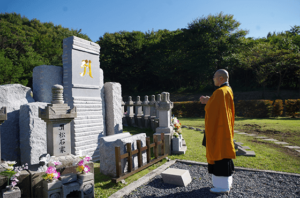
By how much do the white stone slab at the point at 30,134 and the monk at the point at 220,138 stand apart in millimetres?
4323

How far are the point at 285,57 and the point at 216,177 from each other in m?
18.3

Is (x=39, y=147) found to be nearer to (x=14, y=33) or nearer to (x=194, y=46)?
(x=194, y=46)

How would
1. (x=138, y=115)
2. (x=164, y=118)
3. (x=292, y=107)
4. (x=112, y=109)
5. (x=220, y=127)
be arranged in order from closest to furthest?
(x=220, y=127)
(x=164, y=118)
(x=112, y=109)
(x=138, y=115)
(x=292, y=107)

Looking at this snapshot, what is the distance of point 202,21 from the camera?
23.9 m

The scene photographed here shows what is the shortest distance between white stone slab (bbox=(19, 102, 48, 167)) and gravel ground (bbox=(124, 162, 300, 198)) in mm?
3018

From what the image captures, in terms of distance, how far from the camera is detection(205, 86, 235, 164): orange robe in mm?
3445

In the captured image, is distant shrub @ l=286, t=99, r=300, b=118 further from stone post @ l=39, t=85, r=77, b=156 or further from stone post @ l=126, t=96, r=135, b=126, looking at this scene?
stone post @ l=39, t=85, r=77, b=156

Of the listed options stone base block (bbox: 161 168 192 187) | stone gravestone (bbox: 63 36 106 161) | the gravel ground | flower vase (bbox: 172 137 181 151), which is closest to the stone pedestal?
the gravel ground

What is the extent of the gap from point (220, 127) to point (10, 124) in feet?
A: 17.0

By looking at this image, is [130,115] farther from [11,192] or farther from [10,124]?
[11,192]

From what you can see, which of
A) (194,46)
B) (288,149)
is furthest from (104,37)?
(288,149)

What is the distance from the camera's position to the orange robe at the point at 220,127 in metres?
3.45

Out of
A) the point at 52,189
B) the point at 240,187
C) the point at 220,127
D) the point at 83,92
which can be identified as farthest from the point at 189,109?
the point at 52,189

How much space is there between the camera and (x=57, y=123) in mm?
3812
